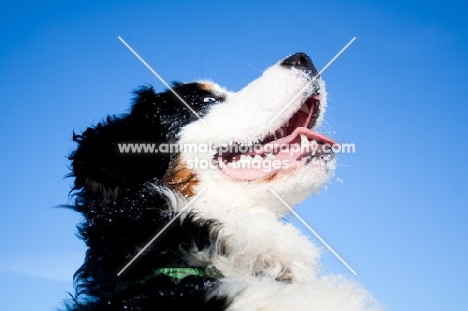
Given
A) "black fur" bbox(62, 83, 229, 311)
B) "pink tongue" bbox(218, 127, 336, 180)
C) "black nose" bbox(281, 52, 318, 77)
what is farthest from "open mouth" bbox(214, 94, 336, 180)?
"black fur" bbox(62, 83, 229, 311)

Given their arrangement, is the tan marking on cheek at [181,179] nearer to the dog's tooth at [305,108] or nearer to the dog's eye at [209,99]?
the dog's eye at [209,99]

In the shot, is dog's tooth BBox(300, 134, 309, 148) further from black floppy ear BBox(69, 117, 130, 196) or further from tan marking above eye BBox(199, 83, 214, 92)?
black floppy ear BBox(69, 117, 130, 196)

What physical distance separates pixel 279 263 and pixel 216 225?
0.45 meters

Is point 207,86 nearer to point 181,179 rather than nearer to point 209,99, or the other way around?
point 209,99

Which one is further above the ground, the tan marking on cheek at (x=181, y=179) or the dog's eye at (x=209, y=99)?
the dog's eye at (x=209, y=99)

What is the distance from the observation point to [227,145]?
4.47 meters

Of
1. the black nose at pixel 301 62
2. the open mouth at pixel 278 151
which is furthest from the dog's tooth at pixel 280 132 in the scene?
the black nose at pixel 301 62

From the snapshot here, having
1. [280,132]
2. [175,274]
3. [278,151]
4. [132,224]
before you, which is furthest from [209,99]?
[175,274]

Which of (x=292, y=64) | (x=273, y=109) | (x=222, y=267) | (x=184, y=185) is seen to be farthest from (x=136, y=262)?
(x=292, y=64)

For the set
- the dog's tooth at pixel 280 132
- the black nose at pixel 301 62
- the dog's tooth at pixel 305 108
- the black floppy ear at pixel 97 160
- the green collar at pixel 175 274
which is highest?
the black nose at pixel 301 62

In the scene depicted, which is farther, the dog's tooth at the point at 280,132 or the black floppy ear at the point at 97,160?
the dog's tooth at the point at 280,132

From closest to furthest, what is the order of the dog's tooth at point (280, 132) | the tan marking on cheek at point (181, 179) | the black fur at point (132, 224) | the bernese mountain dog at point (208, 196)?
the black fur at point (132, 224) → the bernese mountain dog at point (208, 196) → the tan marking on cheek at point (181, 179) → the dog's tooth at point (280, 132)

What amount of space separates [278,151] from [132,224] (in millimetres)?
1212

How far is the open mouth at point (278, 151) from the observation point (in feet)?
13.8
